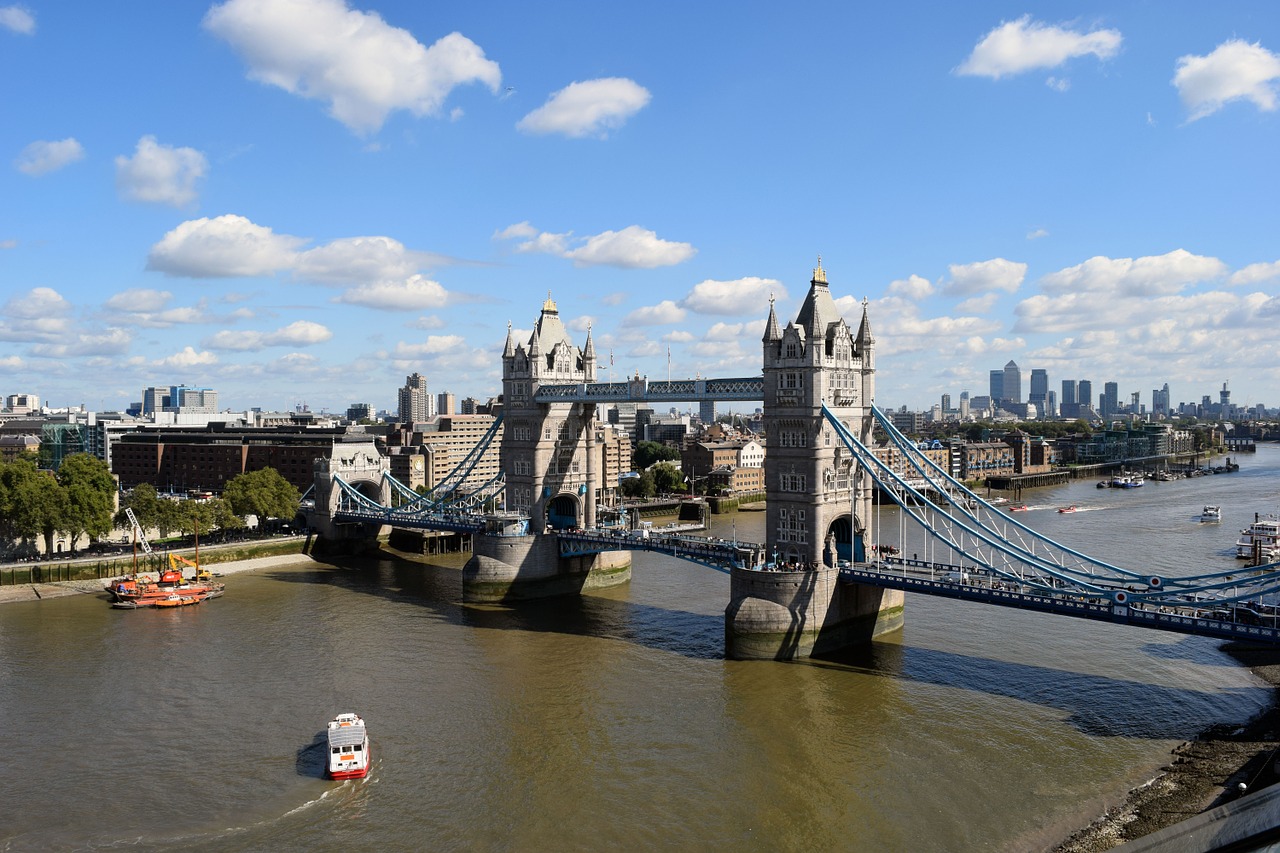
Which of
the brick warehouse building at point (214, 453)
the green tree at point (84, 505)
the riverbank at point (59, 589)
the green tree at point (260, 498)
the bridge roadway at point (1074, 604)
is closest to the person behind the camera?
the bridge roadway at point (1074, 604)

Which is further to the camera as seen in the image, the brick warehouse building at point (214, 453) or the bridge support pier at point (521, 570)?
the brick warehouse building at point (214, 453)

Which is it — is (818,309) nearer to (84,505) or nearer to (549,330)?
(549,330)

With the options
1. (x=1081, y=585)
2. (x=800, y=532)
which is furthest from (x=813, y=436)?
(x=1081, y=585)

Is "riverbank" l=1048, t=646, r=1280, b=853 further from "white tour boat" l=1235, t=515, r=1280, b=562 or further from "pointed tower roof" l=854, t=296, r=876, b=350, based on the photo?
"white tour boat" l=1235, t=515, r=1280, b=562

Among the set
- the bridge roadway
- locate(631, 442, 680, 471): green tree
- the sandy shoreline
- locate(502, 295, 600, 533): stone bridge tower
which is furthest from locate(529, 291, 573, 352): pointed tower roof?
locate(631, 442, 680, 471): green tree

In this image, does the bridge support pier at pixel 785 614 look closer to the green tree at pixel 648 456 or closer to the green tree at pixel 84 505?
the green tree at pixel 84 505

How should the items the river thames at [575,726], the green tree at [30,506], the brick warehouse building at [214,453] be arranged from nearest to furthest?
the river thames at [575,726] < the green tree at [30,506] < the brick warehouse building at [214,453]

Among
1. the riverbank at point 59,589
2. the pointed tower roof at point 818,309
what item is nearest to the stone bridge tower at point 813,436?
the pointed tower roof at point 818,309
